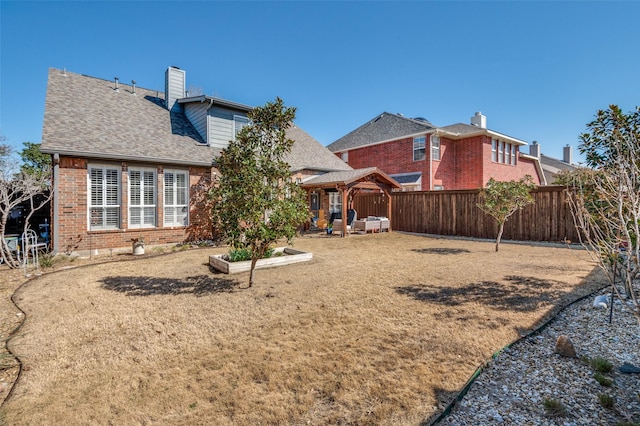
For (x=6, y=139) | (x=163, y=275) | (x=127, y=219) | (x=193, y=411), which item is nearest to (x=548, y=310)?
(x=193, y=411)

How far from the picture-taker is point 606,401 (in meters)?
2.68

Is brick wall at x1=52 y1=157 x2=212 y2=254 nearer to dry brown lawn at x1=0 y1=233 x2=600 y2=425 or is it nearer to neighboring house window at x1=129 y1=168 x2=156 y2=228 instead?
neighboring house window at x1=129 y1=168 x2=156 y2=228

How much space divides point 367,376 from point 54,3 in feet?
43.3

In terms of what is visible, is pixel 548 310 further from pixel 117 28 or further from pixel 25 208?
pixel 25 208

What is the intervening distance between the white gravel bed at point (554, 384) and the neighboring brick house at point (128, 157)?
10.7 metres

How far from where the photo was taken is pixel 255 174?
245 inches

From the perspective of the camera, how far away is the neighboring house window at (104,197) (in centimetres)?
1014

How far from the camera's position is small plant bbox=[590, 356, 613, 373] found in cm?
323

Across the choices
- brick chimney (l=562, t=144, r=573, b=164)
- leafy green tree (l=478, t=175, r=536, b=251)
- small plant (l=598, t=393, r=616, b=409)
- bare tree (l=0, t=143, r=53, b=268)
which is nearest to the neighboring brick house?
bare tree (l=0, t=143, r=53, b=268)

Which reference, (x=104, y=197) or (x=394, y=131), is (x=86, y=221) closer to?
(x=104, y=197)

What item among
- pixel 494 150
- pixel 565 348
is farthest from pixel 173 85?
pixel 494 150

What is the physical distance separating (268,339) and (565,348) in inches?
145

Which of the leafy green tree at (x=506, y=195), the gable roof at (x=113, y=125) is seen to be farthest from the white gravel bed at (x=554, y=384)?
the gable roof at (x=113, y=125)

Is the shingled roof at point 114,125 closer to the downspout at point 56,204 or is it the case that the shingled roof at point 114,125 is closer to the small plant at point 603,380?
the downspout at point 56,204
